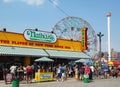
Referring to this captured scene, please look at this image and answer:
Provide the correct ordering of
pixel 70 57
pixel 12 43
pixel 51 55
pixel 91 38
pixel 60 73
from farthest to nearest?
pixel 91 38 → pixel 70 57 → pixel 51 55 → pixel 12 43 → pixel 60 73

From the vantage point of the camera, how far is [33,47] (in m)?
34.4

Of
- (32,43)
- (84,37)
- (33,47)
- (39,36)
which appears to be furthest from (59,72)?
(84,37)

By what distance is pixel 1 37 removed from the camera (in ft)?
102

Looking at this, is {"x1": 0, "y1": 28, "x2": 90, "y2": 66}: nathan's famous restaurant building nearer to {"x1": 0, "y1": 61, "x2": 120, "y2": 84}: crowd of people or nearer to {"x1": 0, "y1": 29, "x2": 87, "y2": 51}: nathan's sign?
{"x1": 0, "y1": 29, "x2": 87, "y2": 51}: nathan's sign

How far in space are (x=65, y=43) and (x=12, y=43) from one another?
29.6 feet

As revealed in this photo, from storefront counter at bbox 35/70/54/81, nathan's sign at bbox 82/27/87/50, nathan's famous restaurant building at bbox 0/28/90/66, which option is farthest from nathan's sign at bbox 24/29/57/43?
storefront counter at bbox 35/70/54/81

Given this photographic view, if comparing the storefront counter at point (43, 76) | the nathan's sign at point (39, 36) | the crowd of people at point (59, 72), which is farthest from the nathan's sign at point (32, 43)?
the storefront counter at point (43, 76)

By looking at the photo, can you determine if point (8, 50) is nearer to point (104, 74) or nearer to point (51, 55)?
point (51, 55)

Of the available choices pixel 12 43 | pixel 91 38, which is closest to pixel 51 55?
pixel 12 43

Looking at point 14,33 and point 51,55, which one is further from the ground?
point 14,33

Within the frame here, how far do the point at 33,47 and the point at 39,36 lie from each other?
5.37ft

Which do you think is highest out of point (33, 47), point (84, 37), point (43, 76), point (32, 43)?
point (84, 37)

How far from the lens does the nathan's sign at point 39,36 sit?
34.1 metres

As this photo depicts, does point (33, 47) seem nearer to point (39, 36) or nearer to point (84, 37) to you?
point (39, 36)
